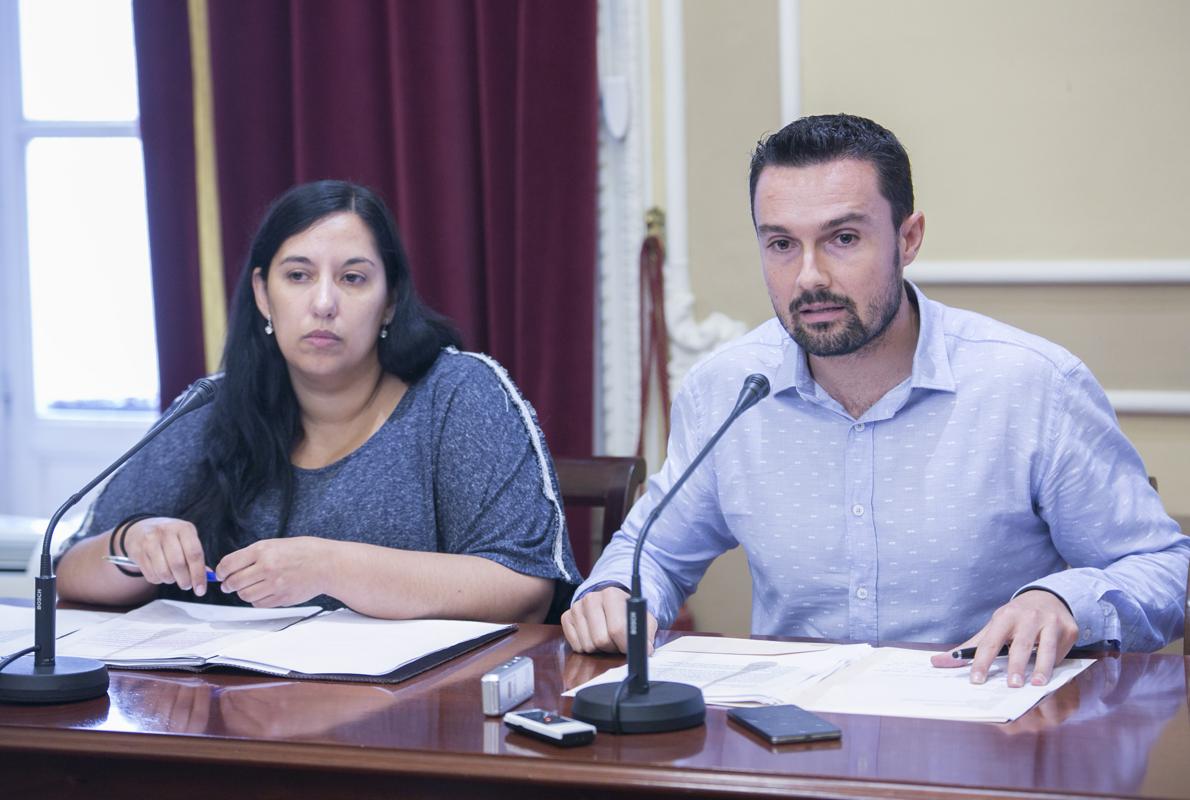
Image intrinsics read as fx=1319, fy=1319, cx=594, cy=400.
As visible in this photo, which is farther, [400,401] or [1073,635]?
[400,401]

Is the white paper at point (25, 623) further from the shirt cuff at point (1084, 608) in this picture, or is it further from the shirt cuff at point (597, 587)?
the shirt cuff at point (1084, 608)

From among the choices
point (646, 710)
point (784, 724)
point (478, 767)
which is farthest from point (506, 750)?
point (784, 724)

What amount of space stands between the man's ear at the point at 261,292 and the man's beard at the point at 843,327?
894mm

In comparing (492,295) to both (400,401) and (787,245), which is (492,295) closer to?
(400,401)

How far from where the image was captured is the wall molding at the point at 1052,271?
243 centimetres

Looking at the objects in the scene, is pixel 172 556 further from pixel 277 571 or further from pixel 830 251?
pixel 830 251

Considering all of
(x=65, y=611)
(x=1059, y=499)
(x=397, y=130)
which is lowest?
(x=65, y=611)

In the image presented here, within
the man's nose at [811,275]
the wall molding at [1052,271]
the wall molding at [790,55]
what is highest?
the wall molding at [790,55]

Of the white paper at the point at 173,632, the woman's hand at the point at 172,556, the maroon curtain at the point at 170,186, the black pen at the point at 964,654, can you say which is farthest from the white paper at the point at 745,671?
the maroon curtain at the point at 170,186

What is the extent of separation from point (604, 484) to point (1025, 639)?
97 centimetres

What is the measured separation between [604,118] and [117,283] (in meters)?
1.45

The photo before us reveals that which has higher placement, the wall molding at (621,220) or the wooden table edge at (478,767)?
the wall molding at (621,220)

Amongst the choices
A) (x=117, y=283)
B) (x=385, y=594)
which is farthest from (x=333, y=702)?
(x=117, y=283)

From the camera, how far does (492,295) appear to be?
2836mm
